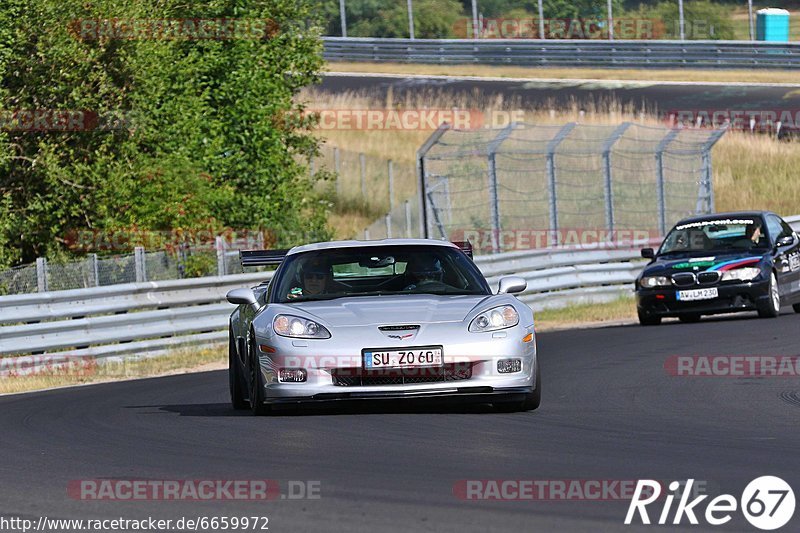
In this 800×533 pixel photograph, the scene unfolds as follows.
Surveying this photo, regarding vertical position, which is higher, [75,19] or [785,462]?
[75,19]

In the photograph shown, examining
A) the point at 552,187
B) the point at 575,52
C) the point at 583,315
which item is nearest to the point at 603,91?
the point at 575,52

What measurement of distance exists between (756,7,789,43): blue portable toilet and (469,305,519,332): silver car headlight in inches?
1876

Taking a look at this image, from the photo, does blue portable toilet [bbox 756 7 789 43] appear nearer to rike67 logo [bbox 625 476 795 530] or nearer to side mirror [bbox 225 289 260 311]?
side mirror [bbox 225 289 260 311]

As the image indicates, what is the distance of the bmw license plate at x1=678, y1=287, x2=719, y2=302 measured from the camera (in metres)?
20.4

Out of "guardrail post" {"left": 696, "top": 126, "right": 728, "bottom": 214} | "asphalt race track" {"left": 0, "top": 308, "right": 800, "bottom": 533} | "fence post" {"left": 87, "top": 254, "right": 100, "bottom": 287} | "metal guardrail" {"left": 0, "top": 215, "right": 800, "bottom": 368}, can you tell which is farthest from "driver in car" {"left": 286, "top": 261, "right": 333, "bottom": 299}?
"guardrail post" {"left": 696, "top": 126, "right": 728, "bottom": 214}

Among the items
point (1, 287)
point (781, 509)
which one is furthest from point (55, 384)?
point (781, 509)

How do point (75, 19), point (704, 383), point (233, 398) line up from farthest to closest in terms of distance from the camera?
1. point (75, 19)
2. point (704, 383)
3. point (233, 398)

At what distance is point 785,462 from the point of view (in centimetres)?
800

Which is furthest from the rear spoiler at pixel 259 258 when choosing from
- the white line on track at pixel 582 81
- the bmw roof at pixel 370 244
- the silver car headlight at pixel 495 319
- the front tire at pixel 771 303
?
the white line on track at pixel 582 81

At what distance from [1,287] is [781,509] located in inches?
564

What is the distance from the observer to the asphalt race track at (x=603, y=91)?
43.0m

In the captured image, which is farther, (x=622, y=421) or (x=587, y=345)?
(x=587, y=345)

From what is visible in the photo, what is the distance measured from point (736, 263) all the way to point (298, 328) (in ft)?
36.1

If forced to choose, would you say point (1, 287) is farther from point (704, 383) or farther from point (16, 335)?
point (704, 383)
